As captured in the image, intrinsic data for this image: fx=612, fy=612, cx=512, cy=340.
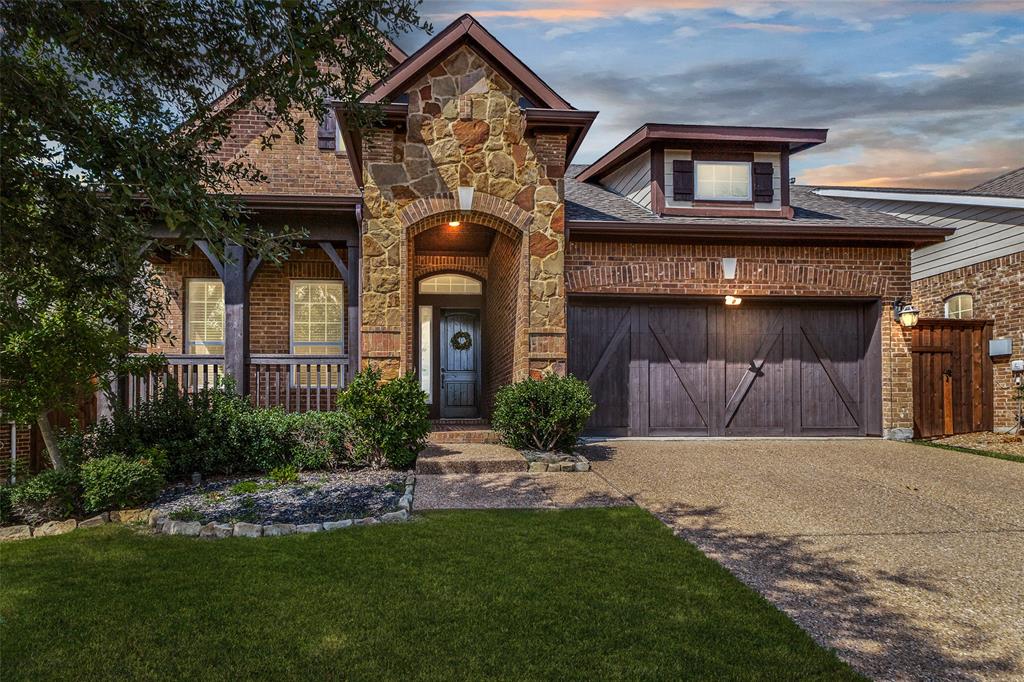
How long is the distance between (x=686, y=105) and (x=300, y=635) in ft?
39.8

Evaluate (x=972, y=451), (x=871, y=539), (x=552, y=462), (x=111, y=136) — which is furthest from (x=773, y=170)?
(x=111, y=136)

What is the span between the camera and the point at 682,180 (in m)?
11.3

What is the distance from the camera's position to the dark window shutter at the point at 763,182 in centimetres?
1127

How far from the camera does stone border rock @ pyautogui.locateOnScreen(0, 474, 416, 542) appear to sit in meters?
4.88

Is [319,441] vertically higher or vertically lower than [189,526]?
higher

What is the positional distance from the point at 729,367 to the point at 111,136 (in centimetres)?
A: 947

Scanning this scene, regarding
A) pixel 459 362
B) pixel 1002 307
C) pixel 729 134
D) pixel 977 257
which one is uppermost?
pixel 729 134

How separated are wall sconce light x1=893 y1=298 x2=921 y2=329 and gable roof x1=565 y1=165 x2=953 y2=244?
3.50 ft

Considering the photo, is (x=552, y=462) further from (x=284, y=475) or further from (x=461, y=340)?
(x=461, y=340)

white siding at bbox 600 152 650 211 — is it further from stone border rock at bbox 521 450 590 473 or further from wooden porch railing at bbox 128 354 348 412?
wooden porch railing at bbox 128 354 348 412

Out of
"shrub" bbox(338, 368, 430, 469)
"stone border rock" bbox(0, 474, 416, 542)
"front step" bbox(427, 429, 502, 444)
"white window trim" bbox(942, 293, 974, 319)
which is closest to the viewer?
"stone border rock" bbox(0, 474, 416, 542)

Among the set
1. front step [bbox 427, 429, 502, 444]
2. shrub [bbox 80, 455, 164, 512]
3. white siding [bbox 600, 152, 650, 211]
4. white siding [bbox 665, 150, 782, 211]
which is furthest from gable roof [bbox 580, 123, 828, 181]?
shrub [bbox 80, 455, 164, 512]

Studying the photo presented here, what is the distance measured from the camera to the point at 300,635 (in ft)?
9.75

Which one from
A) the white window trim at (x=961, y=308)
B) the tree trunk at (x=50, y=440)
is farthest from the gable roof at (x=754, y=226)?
the tree trunk at (x=50, y=440)
